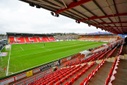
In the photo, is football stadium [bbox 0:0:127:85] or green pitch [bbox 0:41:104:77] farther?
green pitch [bbox 0:41:104:77]

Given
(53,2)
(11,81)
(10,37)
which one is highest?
(53,2)

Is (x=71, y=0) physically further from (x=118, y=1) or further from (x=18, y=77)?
(x=18, y=77)

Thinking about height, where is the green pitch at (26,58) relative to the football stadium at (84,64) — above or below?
below

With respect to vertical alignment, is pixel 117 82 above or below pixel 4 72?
above

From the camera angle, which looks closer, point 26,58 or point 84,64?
point 84,64

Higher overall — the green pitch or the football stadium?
the football stadium

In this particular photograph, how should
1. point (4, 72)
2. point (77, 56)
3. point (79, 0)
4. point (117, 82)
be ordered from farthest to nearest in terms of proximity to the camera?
point (77, 56), point (4, 72), point (79, 0), point (117, 82)

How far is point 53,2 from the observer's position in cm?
452

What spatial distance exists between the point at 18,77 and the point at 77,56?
11.1m

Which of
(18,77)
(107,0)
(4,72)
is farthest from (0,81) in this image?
(107,0)

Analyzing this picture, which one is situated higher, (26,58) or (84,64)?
(84,64)

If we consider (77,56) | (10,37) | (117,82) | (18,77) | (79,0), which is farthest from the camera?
(10,37)

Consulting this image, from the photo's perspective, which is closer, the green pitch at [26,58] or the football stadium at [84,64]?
the football stadium at [84,64]

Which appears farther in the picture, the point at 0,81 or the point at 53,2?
the point at 0,81
